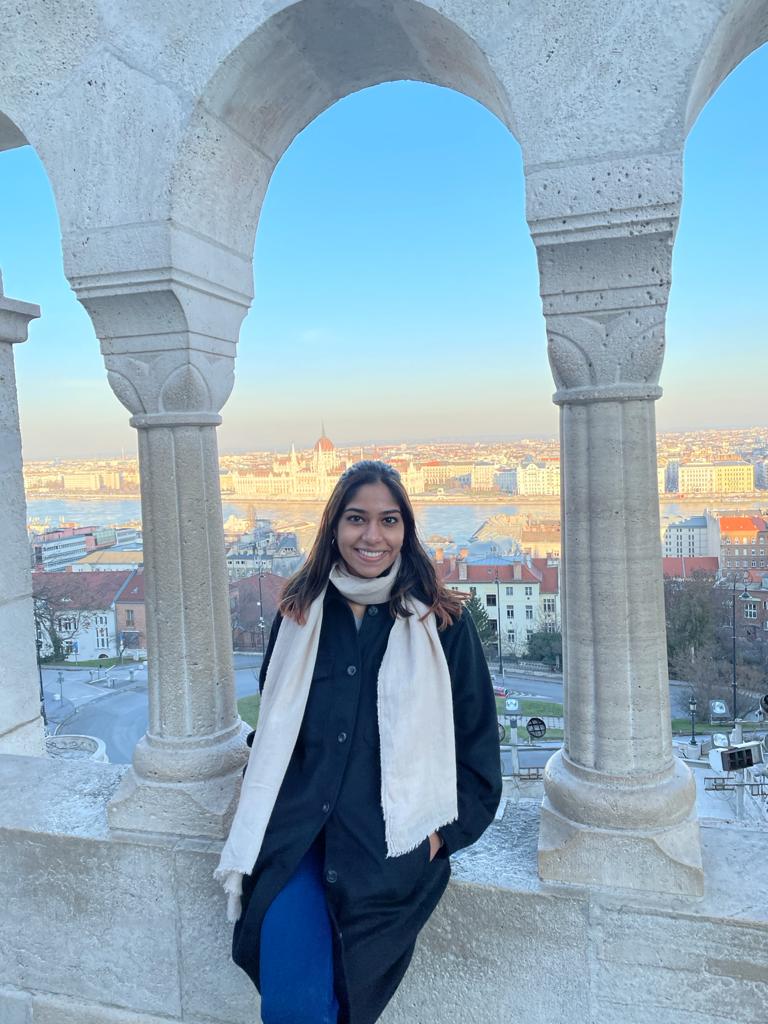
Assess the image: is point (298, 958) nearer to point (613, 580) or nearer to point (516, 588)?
point (613, 580)

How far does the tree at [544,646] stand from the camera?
5.05 metres

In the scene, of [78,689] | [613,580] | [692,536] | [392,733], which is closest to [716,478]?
[613,580]

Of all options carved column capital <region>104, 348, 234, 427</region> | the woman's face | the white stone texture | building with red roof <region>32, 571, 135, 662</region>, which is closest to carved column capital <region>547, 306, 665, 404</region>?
the woman's face

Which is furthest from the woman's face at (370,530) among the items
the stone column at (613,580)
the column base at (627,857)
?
the column base at (627,857)

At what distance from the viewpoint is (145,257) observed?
72.1 inches

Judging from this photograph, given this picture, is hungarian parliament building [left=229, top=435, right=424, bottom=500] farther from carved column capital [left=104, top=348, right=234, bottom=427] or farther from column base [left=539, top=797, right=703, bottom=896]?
column base [left=539, top=797, right=703, bottom=896]

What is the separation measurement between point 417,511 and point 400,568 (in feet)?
0.50

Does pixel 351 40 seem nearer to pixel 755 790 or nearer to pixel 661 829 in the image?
pixel 661 829

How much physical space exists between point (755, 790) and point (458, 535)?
8.04 meters

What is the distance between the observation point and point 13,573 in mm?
2641

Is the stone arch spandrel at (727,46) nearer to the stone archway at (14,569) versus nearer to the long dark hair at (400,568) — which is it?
the long dark hair at (400,568)

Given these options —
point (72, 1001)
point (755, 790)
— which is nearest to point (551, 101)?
point (72, 1001)

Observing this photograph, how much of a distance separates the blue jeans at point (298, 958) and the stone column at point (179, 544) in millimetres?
584

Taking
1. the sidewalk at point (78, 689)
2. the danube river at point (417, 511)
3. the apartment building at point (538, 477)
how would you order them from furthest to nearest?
the sidewalk at point (78, 689) → the danube river at point (417, 511) → the apartment building at point (538, 477)
